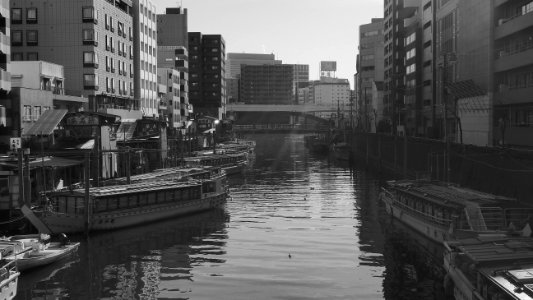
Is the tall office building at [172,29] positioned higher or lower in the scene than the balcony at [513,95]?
higher

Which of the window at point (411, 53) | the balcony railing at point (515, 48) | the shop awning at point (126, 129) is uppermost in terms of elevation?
the window at point (411, 53)

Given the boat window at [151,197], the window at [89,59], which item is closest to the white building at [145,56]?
the window at [89,59]

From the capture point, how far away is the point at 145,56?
124 metres

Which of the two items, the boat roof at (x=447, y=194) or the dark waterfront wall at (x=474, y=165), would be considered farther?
the dark waterfront wall at (x=474, y=165)

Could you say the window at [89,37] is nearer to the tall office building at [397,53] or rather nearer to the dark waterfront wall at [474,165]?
the dark waterfront wall at [474,165]

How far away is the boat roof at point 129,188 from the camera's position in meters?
49.6

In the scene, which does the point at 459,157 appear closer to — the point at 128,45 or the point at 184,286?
the point at 184,286

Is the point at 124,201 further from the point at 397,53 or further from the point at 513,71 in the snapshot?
the point at 397,53

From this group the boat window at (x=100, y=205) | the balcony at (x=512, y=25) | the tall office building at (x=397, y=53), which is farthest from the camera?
the tall office building at (x=397, y=53)

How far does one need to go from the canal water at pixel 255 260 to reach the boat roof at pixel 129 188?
10.7 ft

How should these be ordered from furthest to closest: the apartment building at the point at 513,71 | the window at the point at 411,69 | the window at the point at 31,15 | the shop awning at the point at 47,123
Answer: the window at the point at 411,69 → the window at the point at 31,15 → the shop awning at the point at 47,123 → the apartment building at the point at 513,71

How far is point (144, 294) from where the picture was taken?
33406 millimetres

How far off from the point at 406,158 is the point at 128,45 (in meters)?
54.1

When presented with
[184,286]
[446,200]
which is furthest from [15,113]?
[446,200]
